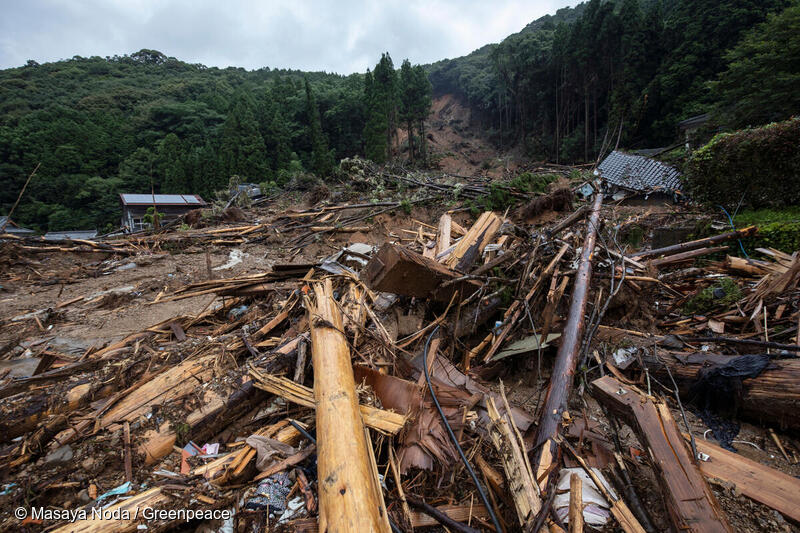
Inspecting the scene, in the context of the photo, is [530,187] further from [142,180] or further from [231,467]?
[142,180]

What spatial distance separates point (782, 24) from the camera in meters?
12.6

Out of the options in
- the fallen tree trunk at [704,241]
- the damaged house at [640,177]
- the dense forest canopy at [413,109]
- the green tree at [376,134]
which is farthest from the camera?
the green tree at [376,134]

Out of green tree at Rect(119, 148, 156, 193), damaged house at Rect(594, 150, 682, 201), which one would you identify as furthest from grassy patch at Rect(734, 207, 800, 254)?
green tree at Rect(119, 148, 156, 193)

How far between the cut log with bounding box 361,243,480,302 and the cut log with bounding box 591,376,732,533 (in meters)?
1.50

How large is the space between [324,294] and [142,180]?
43.8 m

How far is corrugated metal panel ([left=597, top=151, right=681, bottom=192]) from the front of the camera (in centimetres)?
1446

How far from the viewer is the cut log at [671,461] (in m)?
1.38

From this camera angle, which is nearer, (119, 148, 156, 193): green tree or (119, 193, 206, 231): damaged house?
(119, 193, 206, 231): damaged house

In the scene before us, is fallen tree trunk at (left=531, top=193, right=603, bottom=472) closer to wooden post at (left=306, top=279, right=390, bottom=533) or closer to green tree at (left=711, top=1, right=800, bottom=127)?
wooden post at (left=306, top=279, right=390, bottom=533)

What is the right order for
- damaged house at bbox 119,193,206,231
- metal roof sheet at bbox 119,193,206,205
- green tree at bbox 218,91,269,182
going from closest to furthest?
metal roof sheet at bbox 119,193,206,205
damaged house at bbox 119,193,206,231
green tree at bbox 218,91,269,182

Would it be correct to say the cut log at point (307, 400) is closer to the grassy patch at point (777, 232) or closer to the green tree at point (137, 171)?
the grassy patch at point (777, 232)

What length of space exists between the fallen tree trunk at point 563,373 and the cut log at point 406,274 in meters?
1.15

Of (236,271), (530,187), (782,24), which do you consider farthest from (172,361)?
(782,24)

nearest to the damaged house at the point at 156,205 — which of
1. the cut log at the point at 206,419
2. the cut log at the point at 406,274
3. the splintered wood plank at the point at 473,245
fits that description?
the cut log at the point at 206,419
